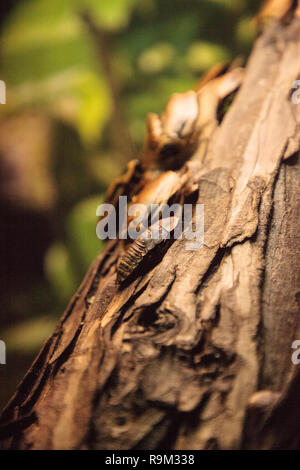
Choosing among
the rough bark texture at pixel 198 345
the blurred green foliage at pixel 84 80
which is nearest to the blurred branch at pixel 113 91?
the blurred green foliage at pixel 84 80

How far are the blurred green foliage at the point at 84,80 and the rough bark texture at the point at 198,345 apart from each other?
0.95 metres

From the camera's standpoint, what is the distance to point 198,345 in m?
0.58

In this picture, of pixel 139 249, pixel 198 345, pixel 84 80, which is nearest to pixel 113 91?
pixel 84 80

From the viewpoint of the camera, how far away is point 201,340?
587 mm

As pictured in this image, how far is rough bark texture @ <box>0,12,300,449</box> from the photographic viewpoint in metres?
0.54

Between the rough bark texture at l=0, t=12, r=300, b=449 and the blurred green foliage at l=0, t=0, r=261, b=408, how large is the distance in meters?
0.95

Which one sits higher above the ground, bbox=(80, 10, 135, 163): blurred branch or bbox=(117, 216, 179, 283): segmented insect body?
bbox=(80, 10, 135, 163): blurred branch

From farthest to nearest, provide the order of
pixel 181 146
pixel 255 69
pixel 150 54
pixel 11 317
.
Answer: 1. pixel 150 54
2. pixel 11 317
3. pixel 255 69
4. pixel 181 146

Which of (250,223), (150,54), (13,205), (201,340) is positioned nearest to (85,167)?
(13,205)

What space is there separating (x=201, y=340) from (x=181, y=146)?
0.55 metres

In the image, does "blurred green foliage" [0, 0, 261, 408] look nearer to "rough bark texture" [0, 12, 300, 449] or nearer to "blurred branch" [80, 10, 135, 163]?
"blurred branch" [80, 10, 135, 163]

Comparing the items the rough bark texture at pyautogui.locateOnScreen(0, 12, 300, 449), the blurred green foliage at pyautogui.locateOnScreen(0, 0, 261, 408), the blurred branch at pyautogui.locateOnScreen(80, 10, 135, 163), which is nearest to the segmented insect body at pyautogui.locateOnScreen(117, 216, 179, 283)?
the rough bark texture at pyautogui.locateOnScreen(0, 12, 300, 449)
